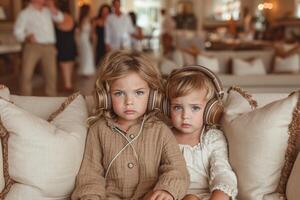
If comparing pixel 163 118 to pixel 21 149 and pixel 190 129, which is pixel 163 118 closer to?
pixel 190 129

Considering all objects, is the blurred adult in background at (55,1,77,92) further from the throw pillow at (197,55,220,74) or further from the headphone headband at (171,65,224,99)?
the headphone headband at (171,65,224,99)

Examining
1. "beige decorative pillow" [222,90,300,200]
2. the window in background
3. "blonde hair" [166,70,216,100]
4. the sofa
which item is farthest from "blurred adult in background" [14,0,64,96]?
the window in background

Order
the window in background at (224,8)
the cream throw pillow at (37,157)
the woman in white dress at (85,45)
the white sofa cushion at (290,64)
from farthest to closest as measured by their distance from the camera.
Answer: the window in background at (224,8) → the woman in white dress at (85,45) → the white sofa cushion at (290,64) → the cream throw pillow at (37,157)

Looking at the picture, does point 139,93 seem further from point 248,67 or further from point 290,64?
point 290,64

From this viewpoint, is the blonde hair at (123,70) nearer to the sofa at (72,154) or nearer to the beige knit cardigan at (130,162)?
the beige knit cardigan at (130,162)

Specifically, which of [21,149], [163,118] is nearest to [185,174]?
[163,118]

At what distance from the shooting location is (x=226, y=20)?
16984 millimetres

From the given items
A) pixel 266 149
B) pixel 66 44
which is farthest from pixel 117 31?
pixel 266 149

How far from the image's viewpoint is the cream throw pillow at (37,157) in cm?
150

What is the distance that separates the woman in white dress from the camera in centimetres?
738

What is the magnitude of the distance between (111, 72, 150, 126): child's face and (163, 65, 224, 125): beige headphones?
133mm

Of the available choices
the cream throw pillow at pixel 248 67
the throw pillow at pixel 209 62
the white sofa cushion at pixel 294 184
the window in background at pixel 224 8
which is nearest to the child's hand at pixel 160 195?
the white sofa cushion at pixel 294 184

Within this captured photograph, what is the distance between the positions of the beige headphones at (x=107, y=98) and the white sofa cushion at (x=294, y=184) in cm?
58

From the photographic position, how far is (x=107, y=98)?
159cm
